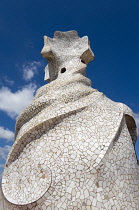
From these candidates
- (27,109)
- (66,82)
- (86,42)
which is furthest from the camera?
(86,42)

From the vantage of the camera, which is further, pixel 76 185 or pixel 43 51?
pixel 43 51

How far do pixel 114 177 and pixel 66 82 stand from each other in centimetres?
338

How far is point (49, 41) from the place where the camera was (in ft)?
28.9

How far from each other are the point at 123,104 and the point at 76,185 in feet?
9.68

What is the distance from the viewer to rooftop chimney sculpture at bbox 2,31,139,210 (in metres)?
4.52

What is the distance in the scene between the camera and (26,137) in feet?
17.9

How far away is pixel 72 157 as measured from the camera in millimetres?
4824

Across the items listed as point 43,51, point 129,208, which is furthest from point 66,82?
point 129,208

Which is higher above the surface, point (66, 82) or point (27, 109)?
point (66, 82)

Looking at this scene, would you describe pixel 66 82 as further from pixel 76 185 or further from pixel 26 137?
pixel 76 185

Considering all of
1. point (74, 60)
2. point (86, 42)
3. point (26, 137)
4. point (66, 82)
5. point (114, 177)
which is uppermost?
point (86, 42)

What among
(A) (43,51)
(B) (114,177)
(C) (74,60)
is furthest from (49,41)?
(B) (114,177)

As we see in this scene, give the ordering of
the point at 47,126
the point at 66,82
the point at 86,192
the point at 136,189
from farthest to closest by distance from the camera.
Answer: the point at 66,82
the point at 47,126
the point at 136,189
the point at 86,192

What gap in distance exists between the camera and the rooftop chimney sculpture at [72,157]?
4523 millimetres
